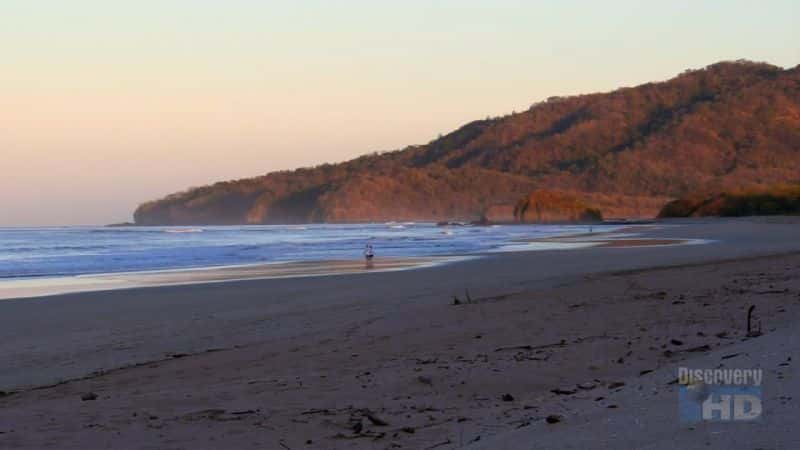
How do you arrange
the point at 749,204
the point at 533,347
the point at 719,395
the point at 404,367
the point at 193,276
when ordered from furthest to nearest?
1. the point at 749,204
2. the point at 193,276
3. the point at 533,347
4. the point at 404,367
5. the point at 719,395

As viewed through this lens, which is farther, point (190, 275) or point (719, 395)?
point (190, 275)

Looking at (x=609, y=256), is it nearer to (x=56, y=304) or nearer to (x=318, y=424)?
(x=56, y=304)

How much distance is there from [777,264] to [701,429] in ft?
44.1

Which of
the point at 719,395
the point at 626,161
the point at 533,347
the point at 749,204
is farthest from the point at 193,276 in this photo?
the point at 626,161

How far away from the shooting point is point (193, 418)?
595cm

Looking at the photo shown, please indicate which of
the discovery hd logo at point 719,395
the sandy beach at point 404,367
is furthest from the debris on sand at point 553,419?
the discovery hd logo at point 719,395

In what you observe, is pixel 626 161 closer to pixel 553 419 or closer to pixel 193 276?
pixel 193 276

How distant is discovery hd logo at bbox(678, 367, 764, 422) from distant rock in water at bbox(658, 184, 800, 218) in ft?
252

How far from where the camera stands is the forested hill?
153250 millimetres

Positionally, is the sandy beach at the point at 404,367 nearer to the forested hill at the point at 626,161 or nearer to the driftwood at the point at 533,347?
the driftwood at the point at 533,347

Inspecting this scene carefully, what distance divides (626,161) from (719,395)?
166 meters

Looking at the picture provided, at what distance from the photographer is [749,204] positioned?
268ft

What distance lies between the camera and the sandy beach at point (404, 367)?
16.6 feet

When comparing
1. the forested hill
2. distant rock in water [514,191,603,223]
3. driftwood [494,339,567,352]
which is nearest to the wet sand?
driftwood [494,339,567,352]
